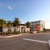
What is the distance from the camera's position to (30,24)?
8569cm

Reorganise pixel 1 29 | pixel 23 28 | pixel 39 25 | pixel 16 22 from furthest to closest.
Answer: pixel 39 25 < pixel 16 22 < pixel 23 28 < pixel 1 29

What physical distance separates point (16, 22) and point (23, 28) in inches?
318

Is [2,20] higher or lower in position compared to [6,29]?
higher

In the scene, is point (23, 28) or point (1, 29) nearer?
point (1, 29)

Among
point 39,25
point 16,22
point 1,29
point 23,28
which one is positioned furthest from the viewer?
point 39,25

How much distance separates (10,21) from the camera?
70438 mm

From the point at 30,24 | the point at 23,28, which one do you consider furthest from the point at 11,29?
the point at 30,24

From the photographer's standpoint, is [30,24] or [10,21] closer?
[10,21]

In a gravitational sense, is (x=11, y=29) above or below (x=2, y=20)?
below

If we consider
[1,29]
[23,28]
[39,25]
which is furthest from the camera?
[39,25]

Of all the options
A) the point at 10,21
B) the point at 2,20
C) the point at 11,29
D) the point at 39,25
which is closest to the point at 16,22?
the point at 10,21

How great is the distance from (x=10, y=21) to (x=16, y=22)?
12.7 ft

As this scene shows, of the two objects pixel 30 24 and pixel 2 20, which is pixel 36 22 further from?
pixel 2 20

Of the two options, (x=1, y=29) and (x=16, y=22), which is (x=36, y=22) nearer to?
(x=16, y=22)
